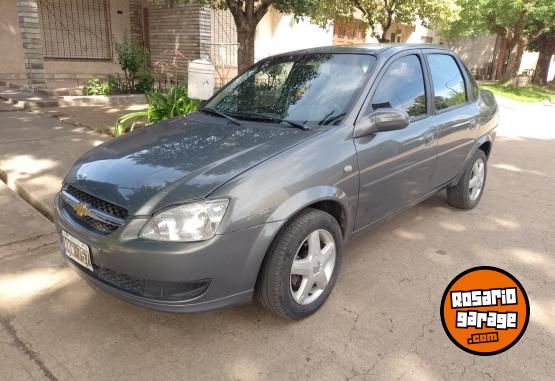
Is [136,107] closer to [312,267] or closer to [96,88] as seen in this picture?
[96,88]

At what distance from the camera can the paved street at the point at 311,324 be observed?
96.2 inches

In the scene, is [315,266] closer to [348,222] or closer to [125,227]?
[348,222]

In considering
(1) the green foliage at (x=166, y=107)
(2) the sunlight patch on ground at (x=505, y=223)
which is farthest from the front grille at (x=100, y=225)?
(1) the green foliage at (x=166, y=107)

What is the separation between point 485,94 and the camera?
16.8 feet

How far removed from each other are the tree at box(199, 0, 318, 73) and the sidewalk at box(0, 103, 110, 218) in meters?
2.56

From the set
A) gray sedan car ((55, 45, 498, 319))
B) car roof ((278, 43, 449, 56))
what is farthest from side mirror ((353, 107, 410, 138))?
car roof ((278, 43, 449, 56))

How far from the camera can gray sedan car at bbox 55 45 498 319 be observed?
7.59 ft

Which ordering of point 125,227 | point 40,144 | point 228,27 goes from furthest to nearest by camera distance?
point 228,27
point 40,144
point 125,227

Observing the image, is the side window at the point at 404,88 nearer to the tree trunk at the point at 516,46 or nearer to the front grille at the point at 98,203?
the front grille at the point at 98,203

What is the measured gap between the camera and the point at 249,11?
6793 millimetres

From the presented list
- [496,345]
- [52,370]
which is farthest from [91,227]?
[496,345]

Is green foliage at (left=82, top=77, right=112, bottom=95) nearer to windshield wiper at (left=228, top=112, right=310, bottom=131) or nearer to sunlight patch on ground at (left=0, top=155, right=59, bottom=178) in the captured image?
sunlight patch on ground at (left=0, top=155, right=59, bottom=178)

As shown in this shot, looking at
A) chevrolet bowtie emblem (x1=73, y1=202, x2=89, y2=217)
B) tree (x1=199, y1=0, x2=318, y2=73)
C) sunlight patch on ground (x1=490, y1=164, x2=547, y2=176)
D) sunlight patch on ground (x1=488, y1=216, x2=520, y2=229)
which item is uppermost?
tree (x1=199, y1=0, x2=318, y2=73)

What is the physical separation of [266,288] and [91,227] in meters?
1.04
